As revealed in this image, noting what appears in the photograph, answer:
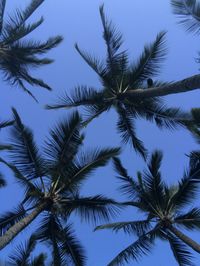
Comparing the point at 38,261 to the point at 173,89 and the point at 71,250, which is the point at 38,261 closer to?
the point at 71,250

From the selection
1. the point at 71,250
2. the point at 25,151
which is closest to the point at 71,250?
the point at 71,250

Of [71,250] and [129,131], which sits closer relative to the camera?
[71,250]

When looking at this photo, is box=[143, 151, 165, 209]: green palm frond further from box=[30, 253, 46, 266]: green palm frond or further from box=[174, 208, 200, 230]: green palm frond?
box=[30, 253, 46, 266]: green palm frond

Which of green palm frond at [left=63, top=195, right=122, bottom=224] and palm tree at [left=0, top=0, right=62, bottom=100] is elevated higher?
palm tree at [left=0, top=0, right=62, bottom=100]

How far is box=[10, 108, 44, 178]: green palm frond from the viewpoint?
49.1 feet

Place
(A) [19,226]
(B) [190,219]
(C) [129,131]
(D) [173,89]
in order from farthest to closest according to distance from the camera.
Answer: (C) [129,131]
(B) [190,219]
(D) [173,89]
(A) [19,226]

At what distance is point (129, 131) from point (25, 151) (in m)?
4.97

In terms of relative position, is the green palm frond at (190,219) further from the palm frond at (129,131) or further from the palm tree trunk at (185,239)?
the palm frond at (129,131)

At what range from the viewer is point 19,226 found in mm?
13375

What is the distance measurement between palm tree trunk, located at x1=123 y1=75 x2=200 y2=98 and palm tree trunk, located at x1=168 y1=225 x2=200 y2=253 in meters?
4.50

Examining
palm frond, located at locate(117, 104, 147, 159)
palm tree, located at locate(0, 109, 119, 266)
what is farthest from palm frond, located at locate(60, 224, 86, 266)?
palm frond, located at locate(117, 104, 147, 159)

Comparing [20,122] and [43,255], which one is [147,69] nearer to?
[20,122]

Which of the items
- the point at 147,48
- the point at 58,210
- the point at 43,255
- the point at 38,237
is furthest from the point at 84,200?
the point at 147,48

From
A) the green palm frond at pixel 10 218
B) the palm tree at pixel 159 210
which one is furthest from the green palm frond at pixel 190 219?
the green palm frond at pixel 10 218
